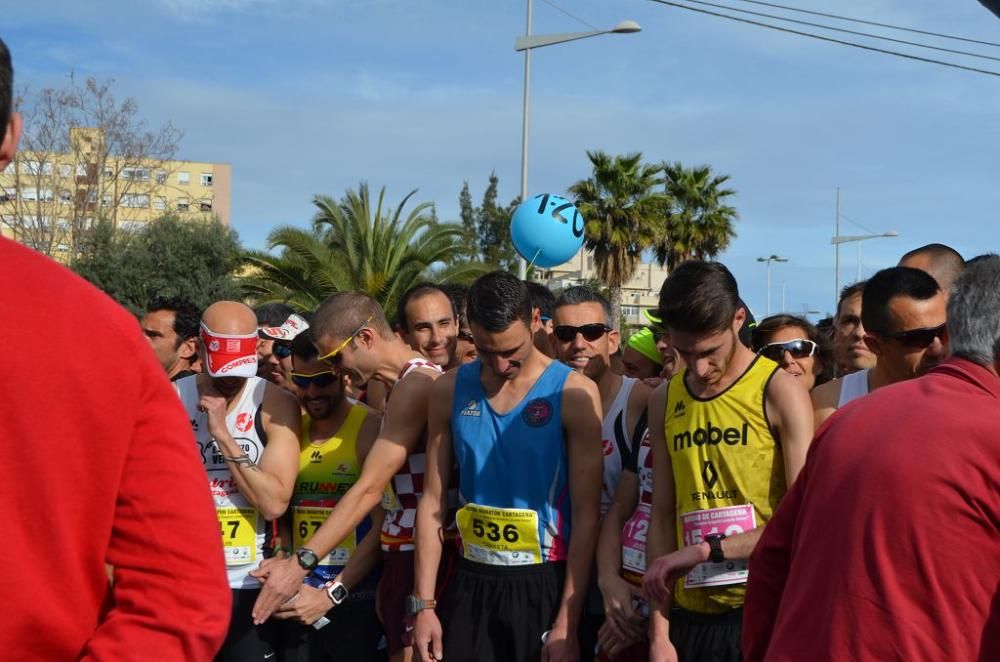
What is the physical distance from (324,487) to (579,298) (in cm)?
174

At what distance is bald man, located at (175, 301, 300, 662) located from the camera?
5.04 m

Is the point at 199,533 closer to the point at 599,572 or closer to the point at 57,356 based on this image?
the point at 57,356

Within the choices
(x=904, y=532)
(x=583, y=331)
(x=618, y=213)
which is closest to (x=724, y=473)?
(x=904, y=532)

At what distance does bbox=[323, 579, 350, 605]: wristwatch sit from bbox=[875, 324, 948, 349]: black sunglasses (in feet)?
9.48

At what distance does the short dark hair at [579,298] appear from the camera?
5773 mm

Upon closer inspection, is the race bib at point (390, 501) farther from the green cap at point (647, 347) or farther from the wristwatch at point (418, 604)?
the green cap at point (647, 347)

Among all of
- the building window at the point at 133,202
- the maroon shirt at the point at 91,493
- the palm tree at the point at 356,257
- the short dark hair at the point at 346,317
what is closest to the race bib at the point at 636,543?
the short dark hair at the point at 346,317

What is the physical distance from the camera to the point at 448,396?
475 centimetres

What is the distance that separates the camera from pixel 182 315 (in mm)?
6750

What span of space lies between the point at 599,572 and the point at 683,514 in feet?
2.12

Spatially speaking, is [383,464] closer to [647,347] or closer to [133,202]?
[647,347]

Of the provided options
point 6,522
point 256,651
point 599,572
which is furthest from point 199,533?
Result: point 256,651

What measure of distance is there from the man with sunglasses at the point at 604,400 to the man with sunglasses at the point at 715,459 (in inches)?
13.8

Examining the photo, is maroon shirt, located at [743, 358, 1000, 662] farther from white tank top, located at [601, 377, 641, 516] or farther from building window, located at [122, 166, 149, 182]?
building window, located at [122, 166, 149, 182]
